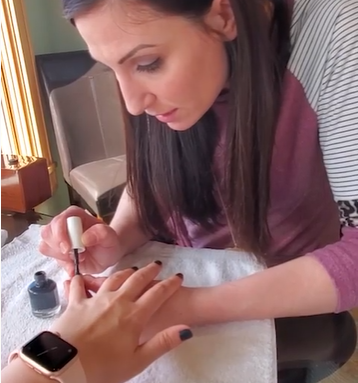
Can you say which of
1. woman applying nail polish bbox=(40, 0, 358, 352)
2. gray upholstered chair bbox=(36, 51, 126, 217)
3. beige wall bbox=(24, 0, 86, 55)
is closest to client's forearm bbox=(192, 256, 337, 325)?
woman applying nail polish bbox=(40, 0, 358, 352)

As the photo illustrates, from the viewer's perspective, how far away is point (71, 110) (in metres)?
1.98

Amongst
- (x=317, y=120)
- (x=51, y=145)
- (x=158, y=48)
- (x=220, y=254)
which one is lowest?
(x=51, y=145)

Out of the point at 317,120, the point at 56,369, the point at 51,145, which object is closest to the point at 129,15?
the point at 317,120

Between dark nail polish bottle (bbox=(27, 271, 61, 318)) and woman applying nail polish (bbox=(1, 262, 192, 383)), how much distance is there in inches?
0.8

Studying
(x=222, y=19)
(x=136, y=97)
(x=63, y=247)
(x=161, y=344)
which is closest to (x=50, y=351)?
(x=161, y=344)

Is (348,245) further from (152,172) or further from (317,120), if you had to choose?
(152,172)

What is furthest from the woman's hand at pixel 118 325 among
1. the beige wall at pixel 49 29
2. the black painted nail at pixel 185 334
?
the beige wall at pixel 49 29

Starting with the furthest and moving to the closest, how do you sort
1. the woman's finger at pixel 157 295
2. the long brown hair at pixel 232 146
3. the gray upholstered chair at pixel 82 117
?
the gray upholstered chair at pixel 82 117, the long brown hair at pixel 232 146, the woman's finger at pixel 157 295

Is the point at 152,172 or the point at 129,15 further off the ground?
the point at 129,15

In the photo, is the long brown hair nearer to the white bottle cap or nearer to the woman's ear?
the woman's ear

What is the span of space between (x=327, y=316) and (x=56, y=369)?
16.5 inches

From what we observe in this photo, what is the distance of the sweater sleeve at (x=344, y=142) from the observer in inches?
29.2

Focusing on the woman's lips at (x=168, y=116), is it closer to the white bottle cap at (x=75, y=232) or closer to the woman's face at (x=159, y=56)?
the woman's face at (x=159, y=56)

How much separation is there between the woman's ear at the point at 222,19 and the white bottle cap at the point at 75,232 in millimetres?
314
